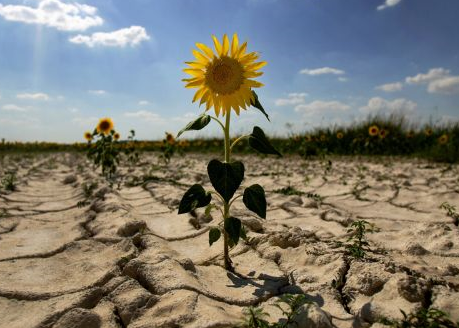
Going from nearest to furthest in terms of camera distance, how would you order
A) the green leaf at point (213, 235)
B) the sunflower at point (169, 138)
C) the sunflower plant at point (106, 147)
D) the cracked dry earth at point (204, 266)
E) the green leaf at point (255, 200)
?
1. the cracked dry earth at point (204, 266)
2. the green leaf at point (255, 200)
3. the green leaf at point (213, 235)
4. the sunflower plant at point (106, 147)
5. the sunflower at point (169, 138)

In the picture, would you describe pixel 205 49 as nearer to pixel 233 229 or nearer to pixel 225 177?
pixel 225 177

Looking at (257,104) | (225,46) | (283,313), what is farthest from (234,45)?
(283,313)

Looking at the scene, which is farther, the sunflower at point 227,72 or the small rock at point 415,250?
the small rock at point 415,250

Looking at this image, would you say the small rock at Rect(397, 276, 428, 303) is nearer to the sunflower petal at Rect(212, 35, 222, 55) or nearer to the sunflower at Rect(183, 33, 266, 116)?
the sunflower at Rect(183, 33, 266, 116)

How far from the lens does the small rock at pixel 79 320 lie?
1.25 metres

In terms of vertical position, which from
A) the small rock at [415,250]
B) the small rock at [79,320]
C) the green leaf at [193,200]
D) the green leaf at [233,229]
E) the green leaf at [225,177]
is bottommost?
the small rock at [79,320]

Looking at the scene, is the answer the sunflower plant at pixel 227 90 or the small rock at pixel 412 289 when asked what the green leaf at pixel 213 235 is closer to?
the sunflower plant at pixel 227 90

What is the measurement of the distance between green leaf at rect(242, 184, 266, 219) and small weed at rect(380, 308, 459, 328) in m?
0.53

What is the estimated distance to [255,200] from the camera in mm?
1461

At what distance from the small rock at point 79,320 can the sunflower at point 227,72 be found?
2.90ft

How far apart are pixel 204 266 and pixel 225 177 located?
596mm

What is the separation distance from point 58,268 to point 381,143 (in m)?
8.18

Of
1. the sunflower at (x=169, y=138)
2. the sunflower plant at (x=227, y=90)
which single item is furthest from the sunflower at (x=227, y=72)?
the sunflower at (x=169, y=138)

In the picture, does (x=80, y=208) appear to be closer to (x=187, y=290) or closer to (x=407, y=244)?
(x=187, y=290)
